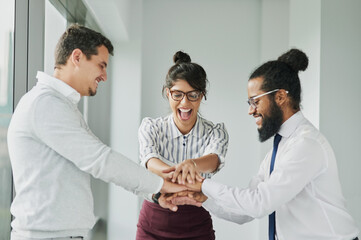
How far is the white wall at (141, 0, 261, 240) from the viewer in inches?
201

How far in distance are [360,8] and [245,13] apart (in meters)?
1.87

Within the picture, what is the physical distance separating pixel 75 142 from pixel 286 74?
1.12m

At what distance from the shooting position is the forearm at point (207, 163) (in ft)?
7.59

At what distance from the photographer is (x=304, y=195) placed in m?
1.91

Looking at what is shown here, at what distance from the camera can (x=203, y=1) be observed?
5.14 m

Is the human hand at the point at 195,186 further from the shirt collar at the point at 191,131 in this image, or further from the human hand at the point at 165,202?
the shirt collar at the point at 191,131

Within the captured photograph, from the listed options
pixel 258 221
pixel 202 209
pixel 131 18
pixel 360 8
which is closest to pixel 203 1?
pixel 131 18

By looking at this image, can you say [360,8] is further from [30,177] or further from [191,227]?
[30,177]

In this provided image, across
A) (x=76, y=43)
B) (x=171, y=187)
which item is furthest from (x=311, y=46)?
(x=76, y=43)

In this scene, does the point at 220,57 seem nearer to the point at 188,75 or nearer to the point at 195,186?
the point at 188,75

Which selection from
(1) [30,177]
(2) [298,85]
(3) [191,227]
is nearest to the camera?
(1) [30,177]

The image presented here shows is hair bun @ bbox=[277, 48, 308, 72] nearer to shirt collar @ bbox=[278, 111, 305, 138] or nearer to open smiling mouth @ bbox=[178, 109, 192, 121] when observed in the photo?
shirt collar @ bbox=[278, 111, 305, 138]

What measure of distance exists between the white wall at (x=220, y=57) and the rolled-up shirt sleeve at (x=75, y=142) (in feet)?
11.3

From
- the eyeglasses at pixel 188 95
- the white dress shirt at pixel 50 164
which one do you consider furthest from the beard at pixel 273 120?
the white dress shirt at pixel 50 164
